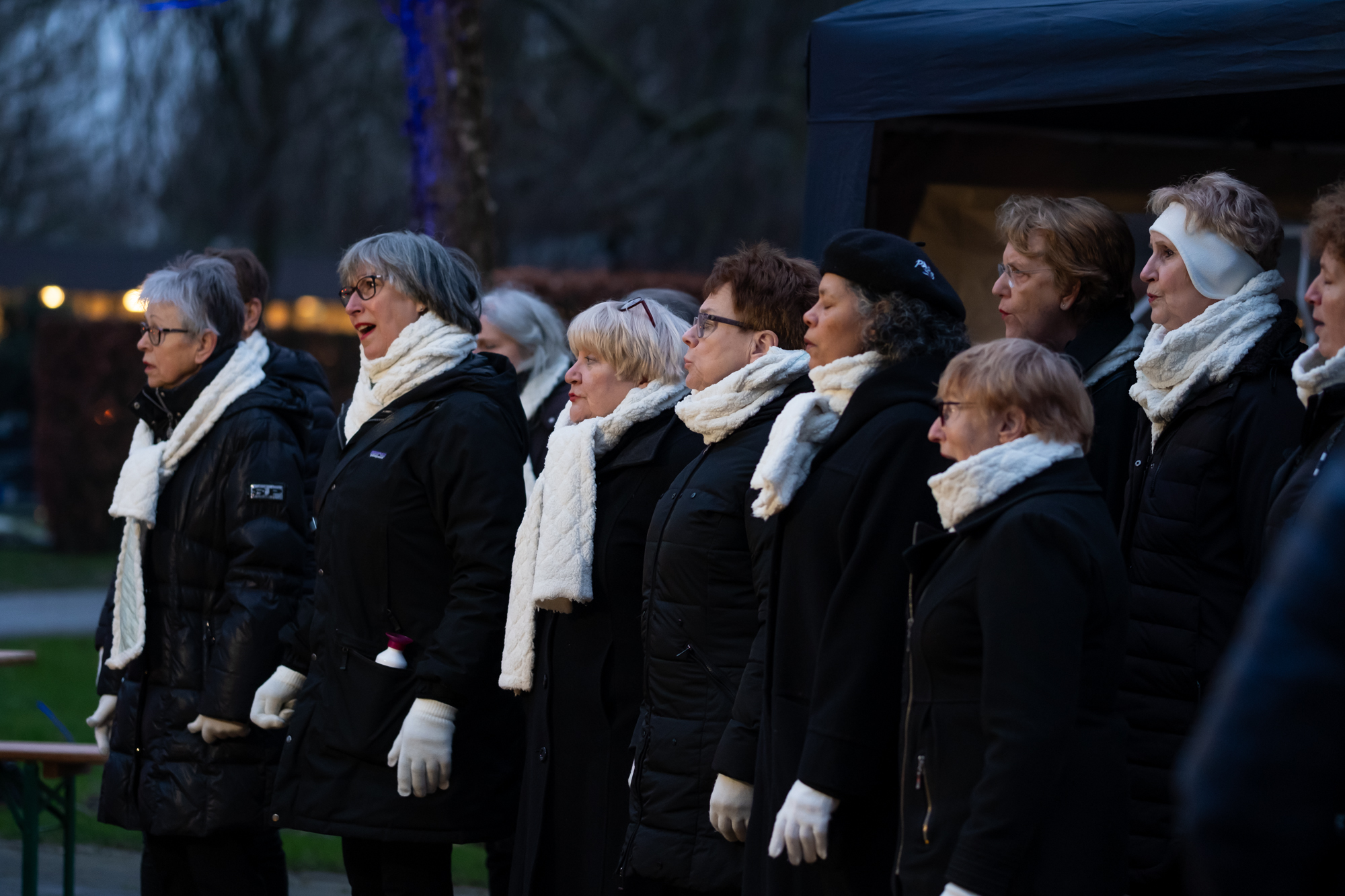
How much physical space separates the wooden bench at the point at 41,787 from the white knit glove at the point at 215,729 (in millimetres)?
→ 920

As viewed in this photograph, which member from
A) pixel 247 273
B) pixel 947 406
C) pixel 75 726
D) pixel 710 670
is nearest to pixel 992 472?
pixel 947 406

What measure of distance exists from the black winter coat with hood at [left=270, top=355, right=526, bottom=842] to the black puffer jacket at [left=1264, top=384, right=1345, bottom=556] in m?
1.80

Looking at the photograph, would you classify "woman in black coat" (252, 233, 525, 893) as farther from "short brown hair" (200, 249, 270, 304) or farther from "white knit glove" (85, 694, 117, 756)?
"short brown hair" (200, 249, 270, 304)

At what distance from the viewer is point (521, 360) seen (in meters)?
5.34

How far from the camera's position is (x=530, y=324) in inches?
209

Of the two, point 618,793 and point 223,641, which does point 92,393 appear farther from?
point 618,793

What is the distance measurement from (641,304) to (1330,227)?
1791mm

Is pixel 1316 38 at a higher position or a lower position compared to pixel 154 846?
higher

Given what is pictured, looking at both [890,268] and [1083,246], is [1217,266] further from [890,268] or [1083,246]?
[890,268]

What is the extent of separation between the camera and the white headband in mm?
3080

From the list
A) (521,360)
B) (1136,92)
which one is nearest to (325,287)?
(521,360)

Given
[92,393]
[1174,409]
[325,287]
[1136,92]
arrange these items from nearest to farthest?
[1174,409] → [1136,92] → [92,393] → [325,287]

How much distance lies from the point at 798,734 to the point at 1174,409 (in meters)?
1.04

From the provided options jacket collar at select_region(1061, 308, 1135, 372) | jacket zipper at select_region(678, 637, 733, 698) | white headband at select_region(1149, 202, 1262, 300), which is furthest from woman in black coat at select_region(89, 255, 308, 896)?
white headband at select_region(1149, 202, 1262, 300)
